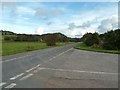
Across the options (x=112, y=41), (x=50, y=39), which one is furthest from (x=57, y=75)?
(x=50, y=39)

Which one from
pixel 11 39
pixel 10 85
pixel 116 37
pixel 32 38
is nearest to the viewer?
pixel 10 85

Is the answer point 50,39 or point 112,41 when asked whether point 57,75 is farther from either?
point 50,39

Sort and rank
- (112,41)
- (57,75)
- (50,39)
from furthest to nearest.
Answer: (50,39)
(112,41)
(57,75)

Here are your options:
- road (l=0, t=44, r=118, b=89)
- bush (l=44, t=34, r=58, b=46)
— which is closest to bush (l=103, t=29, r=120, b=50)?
road (l=0, t=44, r=118, b=89)

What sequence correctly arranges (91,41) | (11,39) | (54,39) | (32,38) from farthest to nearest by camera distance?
(32,38), (11,39), (54,39), (91,41)

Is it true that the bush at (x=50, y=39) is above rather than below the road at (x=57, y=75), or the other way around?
above

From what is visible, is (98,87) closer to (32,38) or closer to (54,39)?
(54,39)

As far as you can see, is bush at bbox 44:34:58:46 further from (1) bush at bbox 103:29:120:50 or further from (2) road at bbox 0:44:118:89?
(2) road at bbox 0:44:118:89

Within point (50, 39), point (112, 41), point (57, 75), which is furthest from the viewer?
point (50, 39)

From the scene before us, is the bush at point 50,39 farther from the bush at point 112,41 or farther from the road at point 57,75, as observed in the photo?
the road at point 57,75

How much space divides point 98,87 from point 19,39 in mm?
116319

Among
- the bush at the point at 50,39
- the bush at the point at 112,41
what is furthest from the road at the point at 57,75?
the bush at the point at 50,39

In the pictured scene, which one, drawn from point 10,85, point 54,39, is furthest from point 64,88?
point 54,39

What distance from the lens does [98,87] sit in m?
7.88
